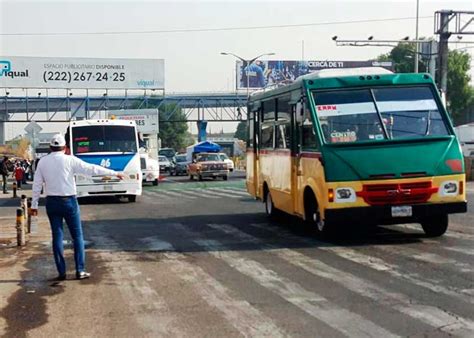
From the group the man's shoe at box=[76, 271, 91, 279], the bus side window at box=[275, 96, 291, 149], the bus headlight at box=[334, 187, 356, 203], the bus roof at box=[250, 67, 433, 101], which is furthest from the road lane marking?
the man's shoe at box=[76, 271, 91, 279]

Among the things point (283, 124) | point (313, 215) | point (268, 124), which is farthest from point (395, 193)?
point (268, 124)

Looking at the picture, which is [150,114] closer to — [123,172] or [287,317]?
[123,172]

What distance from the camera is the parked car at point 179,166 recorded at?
5688 centimetres

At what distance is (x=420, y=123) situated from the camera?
11922mm

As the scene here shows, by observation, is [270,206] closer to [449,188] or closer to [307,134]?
[307,134]

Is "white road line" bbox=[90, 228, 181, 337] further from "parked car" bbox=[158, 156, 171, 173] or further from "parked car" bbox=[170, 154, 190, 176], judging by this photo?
"parked car" bbox=[158, 156, 171, 173]

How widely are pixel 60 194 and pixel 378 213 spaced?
5044 millimetres

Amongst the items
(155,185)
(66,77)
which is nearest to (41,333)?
(155,185)

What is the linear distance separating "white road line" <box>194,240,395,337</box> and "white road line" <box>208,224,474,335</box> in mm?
A: 511

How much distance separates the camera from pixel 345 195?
445 inches

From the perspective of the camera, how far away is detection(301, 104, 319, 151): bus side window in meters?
12.0

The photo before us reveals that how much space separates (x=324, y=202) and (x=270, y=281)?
295cm

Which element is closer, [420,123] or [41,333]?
[41,333]

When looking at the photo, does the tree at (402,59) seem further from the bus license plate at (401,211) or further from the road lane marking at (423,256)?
the road lane marking at (423,256)
